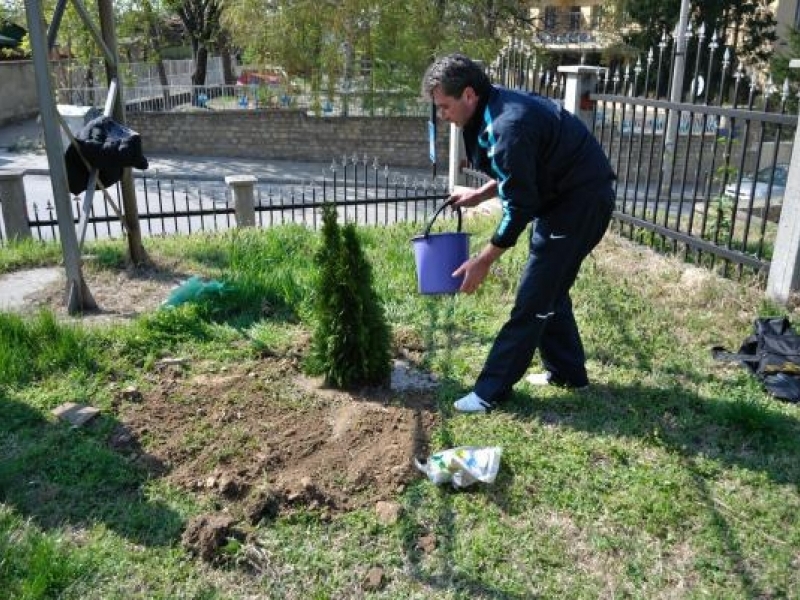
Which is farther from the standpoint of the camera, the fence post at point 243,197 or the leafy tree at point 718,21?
the leafy tree at point 718,21

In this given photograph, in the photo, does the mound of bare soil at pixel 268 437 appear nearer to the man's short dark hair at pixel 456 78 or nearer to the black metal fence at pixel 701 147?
the man's short dark hair at pixel 456 78

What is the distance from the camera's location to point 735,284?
17.4 ft

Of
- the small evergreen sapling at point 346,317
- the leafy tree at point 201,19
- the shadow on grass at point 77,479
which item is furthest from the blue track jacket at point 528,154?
the leafy tree at point 201,19

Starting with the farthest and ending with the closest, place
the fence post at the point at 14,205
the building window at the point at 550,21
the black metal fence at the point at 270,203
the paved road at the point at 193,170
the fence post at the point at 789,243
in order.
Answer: the building window at the point at 550,21, the paved road at the point at 193,170, the black metal fence at the point at 270,203, the fence post at the point at 14,205, the fence post at the point at 789,243

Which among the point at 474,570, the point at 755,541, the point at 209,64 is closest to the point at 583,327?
Answer: the point at 755,541

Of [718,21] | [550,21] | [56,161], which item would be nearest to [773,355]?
[56,161]

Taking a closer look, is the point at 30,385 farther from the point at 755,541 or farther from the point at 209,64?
the point at 209,64

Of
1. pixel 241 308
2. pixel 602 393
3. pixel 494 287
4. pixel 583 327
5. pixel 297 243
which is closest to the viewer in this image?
pixel 602 393

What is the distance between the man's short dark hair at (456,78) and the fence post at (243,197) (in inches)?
208

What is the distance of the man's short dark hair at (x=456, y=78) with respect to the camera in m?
3.14

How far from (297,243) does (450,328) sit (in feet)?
7.47

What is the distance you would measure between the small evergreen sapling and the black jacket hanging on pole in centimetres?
225

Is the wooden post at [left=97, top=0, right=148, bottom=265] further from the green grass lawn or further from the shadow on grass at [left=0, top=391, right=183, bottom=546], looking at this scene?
the shadow on grass at [left=0, top=391, right=183, bottom=546]

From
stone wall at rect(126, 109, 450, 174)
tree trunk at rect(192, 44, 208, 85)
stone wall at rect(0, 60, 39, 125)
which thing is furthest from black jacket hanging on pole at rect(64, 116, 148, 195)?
stone wall at rect(0, 60, 39, 125)
